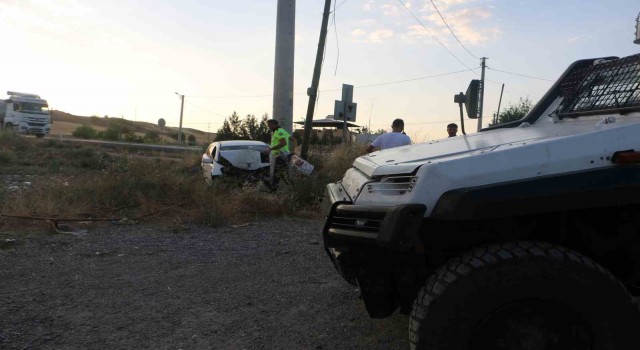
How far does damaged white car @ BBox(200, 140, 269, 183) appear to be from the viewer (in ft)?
35.5

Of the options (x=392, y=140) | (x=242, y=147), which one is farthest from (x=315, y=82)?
(x=392, y=140)

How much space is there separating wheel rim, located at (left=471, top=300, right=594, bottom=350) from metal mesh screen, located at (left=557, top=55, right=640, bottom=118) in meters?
1.36

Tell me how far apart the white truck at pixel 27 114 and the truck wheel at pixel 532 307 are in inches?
1389

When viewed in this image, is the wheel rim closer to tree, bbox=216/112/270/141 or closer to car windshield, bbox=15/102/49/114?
tree, bbox=216/112/270/141

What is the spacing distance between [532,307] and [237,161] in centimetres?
959

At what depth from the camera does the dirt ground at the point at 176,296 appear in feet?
11.3

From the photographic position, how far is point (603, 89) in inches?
132

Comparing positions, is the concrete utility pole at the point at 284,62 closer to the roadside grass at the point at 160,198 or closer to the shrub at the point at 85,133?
the roadside grass at the point at 160,198

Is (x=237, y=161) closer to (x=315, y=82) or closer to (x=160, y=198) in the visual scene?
(x=160, y=198)

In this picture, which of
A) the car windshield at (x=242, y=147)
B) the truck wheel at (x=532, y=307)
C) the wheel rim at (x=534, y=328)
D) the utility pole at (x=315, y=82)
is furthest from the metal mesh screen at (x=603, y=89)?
the utility pole at (x=315, y=82)

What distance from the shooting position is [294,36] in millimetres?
12930

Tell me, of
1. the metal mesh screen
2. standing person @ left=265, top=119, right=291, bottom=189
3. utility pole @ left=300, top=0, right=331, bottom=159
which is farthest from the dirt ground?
utility pole @ left=300, top=0, right=331, bottom=159

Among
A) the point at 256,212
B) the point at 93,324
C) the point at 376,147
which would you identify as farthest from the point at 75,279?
the point at 376,147

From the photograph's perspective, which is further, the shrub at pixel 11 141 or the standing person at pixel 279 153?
the shrub at pixel 11 141
